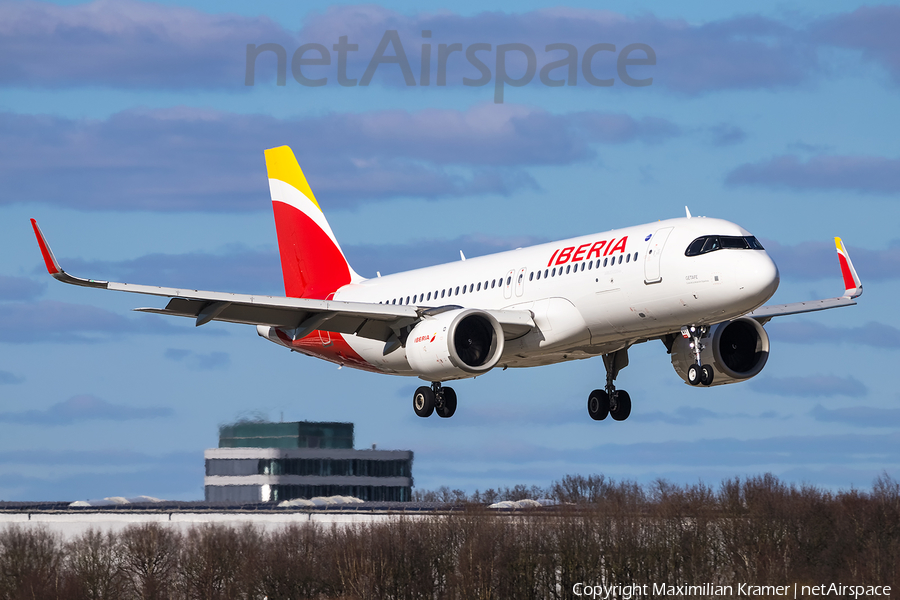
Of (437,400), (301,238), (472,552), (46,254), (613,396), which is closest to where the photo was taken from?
(46,254)

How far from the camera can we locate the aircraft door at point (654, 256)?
4006 cm

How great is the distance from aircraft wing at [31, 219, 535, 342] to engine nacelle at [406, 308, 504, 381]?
0.66 meters

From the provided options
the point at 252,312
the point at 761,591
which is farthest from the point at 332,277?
the point at 761,591

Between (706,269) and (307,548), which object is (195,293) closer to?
(706,269)

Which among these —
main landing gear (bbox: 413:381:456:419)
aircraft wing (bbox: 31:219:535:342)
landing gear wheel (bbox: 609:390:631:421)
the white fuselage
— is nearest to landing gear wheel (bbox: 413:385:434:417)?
main landing gear (bbox: 413:381:456:419)

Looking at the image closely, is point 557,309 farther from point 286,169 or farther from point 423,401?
point 286,169

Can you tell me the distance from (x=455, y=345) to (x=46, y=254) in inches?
518

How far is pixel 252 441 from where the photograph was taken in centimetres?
10144

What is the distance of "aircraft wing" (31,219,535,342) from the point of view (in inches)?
1699

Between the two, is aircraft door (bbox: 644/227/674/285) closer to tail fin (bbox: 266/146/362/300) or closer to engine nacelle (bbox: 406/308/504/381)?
engine nacelle (bbox: 406/308/504/381)

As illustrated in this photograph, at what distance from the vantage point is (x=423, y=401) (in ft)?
157

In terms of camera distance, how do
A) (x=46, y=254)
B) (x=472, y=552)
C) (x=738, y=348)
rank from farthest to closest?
(x=472, y=552) < (x=738, y=348) < (x=46, y=254)

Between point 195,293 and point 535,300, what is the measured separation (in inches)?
439

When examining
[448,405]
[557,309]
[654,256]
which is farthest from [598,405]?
[654,256]
